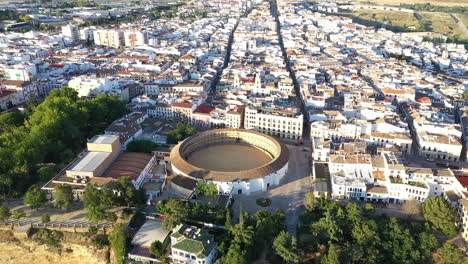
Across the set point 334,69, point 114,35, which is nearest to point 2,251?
point 334,69

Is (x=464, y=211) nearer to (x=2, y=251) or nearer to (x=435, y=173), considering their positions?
(x=435, y=173)

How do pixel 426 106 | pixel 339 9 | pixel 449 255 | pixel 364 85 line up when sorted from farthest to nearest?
pixel 339 9 → pixel 364 85 → pixel 426 106 → pixel 449 255

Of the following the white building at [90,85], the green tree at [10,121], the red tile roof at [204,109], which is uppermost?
the white building at [90,85]

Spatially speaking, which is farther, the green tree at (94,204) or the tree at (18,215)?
the tree at (18,215)

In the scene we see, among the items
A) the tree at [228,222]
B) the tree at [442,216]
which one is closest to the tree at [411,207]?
the tree at [442,216]

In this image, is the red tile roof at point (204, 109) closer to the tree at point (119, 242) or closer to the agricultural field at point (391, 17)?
the tree at point (119, 242)

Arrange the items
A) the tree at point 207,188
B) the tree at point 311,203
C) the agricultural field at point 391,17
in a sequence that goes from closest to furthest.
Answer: the tree at point 311,203 → the tree at point 207,188 → the agricultural field at point 391,17

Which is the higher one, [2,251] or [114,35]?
[114,35]
